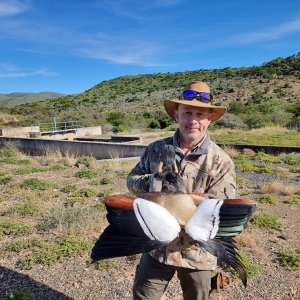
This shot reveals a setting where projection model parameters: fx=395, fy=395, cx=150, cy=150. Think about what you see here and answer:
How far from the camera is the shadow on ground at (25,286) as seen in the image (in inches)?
166

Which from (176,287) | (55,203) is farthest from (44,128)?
(176,287)

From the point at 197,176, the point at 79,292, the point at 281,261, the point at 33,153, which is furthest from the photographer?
the point at 33,153

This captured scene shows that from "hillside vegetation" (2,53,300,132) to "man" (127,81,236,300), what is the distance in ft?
89.8

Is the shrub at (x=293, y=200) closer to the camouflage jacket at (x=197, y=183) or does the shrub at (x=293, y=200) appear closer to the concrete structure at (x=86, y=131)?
the camouflage jacket at (x=197, y=183)

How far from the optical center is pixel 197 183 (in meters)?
2.48

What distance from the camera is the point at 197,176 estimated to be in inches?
98.0

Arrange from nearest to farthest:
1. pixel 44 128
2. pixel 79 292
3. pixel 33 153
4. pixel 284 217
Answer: pixel 79 292 < pixel 284 217 < pixel 33 153 < pixel 44 128

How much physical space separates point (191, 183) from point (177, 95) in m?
57.8

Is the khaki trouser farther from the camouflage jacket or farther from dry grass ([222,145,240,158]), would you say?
Answer: dry grass ([222,145,240,158])

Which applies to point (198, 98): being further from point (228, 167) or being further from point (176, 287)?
point (176, 287)

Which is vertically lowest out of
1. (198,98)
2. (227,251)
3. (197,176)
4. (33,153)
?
(33,153)

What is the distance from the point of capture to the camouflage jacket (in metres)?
2.43

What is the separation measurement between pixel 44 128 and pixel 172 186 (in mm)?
28570

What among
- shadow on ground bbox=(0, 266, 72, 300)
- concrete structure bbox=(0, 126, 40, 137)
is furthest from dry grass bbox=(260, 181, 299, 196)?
concrete structure bbox=(0, 126, 40, 137)
